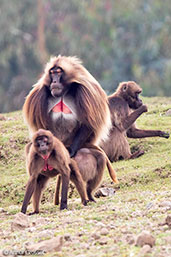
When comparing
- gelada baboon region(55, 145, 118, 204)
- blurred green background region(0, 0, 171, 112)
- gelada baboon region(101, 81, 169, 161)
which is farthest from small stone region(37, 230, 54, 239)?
blurred green background region(0, 0, 171, 112)

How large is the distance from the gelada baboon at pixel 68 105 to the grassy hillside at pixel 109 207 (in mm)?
902

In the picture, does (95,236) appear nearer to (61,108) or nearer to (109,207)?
(109,207)

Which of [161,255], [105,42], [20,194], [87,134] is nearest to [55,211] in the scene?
[87,134]

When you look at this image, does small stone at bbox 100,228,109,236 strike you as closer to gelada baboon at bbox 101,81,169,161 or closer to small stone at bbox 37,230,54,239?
small stone at bbox 37,230,54,239

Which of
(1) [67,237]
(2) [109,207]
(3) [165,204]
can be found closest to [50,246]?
(1) [67,237]

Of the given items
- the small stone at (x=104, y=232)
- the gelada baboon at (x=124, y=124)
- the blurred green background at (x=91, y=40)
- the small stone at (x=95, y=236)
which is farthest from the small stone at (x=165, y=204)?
the blurred green background at (x=91, y=40)

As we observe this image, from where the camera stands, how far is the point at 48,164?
273 inches

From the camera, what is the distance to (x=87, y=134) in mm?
7820

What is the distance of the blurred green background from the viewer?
3000 cm

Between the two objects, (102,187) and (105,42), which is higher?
(105,42)

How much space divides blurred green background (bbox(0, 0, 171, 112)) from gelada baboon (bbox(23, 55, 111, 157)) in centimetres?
2081

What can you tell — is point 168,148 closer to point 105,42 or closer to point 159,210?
point 159,210

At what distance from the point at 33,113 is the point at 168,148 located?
3303 millimetres

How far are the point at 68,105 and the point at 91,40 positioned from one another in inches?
974
